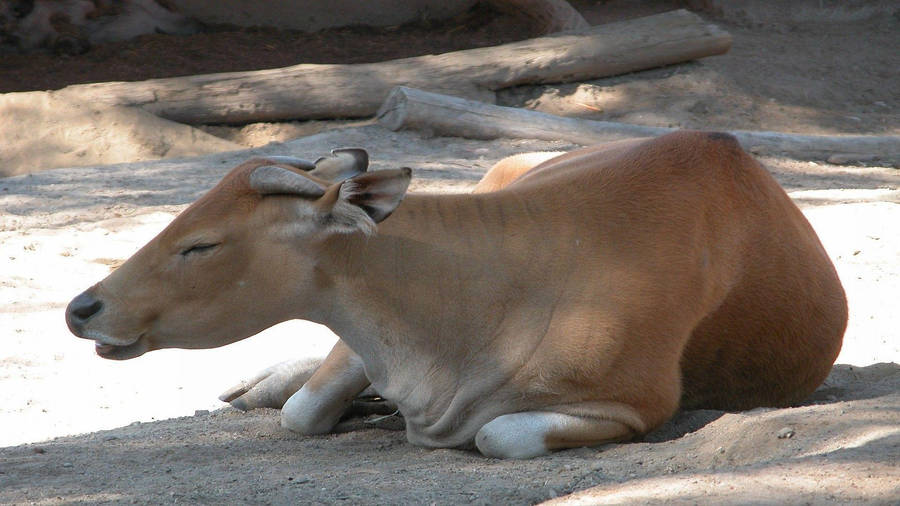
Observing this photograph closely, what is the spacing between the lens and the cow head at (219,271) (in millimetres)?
3596

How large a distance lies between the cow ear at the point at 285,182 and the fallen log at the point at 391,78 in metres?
7.39

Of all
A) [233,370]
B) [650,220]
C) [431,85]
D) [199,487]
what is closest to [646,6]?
[431,85]

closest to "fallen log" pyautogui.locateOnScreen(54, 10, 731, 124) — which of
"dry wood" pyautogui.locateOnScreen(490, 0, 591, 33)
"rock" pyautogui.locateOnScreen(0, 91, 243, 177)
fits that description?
"rock" pyautogui.locateOnScreen(0, 91, 243, 177)

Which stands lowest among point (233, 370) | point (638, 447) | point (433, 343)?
point (233, 370)

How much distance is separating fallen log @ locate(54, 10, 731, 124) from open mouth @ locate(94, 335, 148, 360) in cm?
740

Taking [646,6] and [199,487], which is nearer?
[199,487]

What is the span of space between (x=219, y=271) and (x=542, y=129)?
695cm

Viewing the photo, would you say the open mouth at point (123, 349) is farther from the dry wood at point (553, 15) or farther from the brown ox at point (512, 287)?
the dry wood at point (553, 15)

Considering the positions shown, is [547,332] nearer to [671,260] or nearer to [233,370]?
[671,260]

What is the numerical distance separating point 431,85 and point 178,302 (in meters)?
7.72

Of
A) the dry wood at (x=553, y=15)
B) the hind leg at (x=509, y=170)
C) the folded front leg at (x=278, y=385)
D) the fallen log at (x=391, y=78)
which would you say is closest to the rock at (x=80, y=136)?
the fallen log at (x=391, y=78)

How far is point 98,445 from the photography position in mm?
4188

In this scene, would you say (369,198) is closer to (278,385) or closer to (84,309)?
(84,309)

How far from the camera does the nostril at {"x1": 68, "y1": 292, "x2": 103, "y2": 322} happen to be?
360 cm
